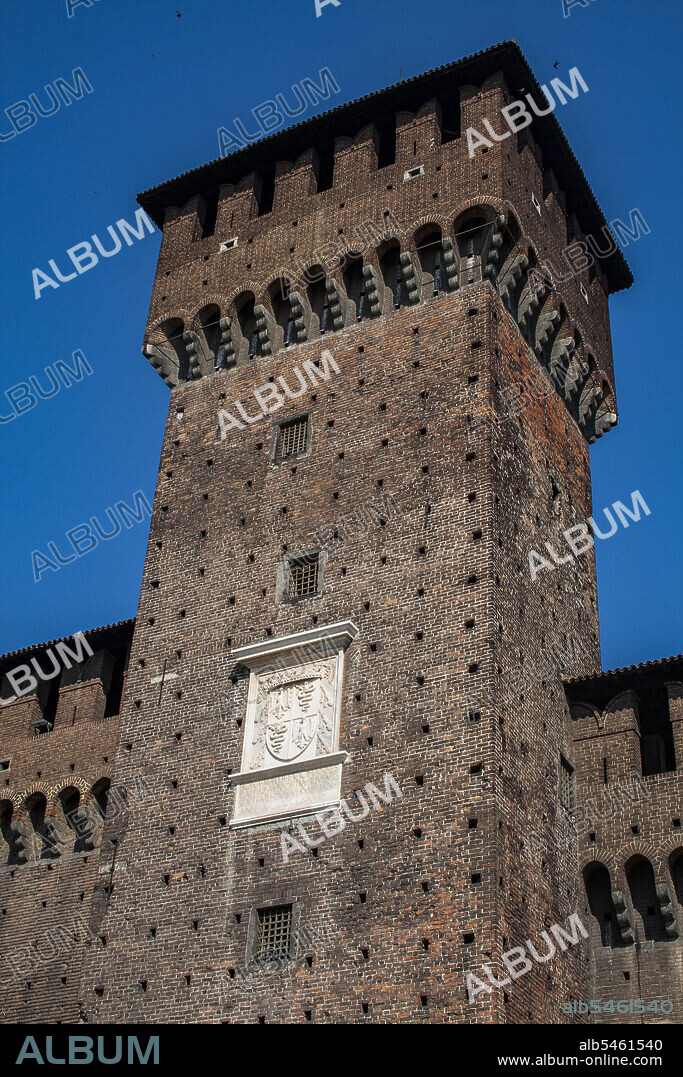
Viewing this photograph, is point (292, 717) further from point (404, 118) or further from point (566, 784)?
point (404, 118)

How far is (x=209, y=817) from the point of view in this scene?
18.7 m

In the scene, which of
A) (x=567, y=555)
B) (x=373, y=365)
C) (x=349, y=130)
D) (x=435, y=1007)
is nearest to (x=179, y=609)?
(x=373, y=365)

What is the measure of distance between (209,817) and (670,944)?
20.3 feet

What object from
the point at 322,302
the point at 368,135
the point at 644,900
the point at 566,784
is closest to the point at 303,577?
the point at 566,784

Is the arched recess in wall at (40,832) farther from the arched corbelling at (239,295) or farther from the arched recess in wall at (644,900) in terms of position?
the arched recess in wall at (644,900)

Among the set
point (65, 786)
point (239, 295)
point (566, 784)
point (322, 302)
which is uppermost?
point (239, 295)

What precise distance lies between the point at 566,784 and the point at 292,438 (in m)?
6.74

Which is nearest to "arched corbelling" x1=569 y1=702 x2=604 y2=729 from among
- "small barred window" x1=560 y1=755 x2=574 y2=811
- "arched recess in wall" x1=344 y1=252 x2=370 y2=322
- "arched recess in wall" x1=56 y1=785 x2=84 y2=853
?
"small barred window" x1=560 y1=755 x2=574 y2=811

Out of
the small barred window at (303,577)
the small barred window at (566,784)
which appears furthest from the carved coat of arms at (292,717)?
the small barred window at (566,784)

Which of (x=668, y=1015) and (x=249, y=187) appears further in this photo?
(x=249, y=187)

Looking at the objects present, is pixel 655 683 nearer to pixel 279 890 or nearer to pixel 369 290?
pixel 279 890

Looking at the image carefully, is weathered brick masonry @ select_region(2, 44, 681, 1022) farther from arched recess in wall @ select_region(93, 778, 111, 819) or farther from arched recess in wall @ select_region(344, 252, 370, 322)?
arched recess in wall @ select_region(93, 778, 111, 819)

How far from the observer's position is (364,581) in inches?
770

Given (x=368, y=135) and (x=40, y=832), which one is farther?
(x=368, y=135)
